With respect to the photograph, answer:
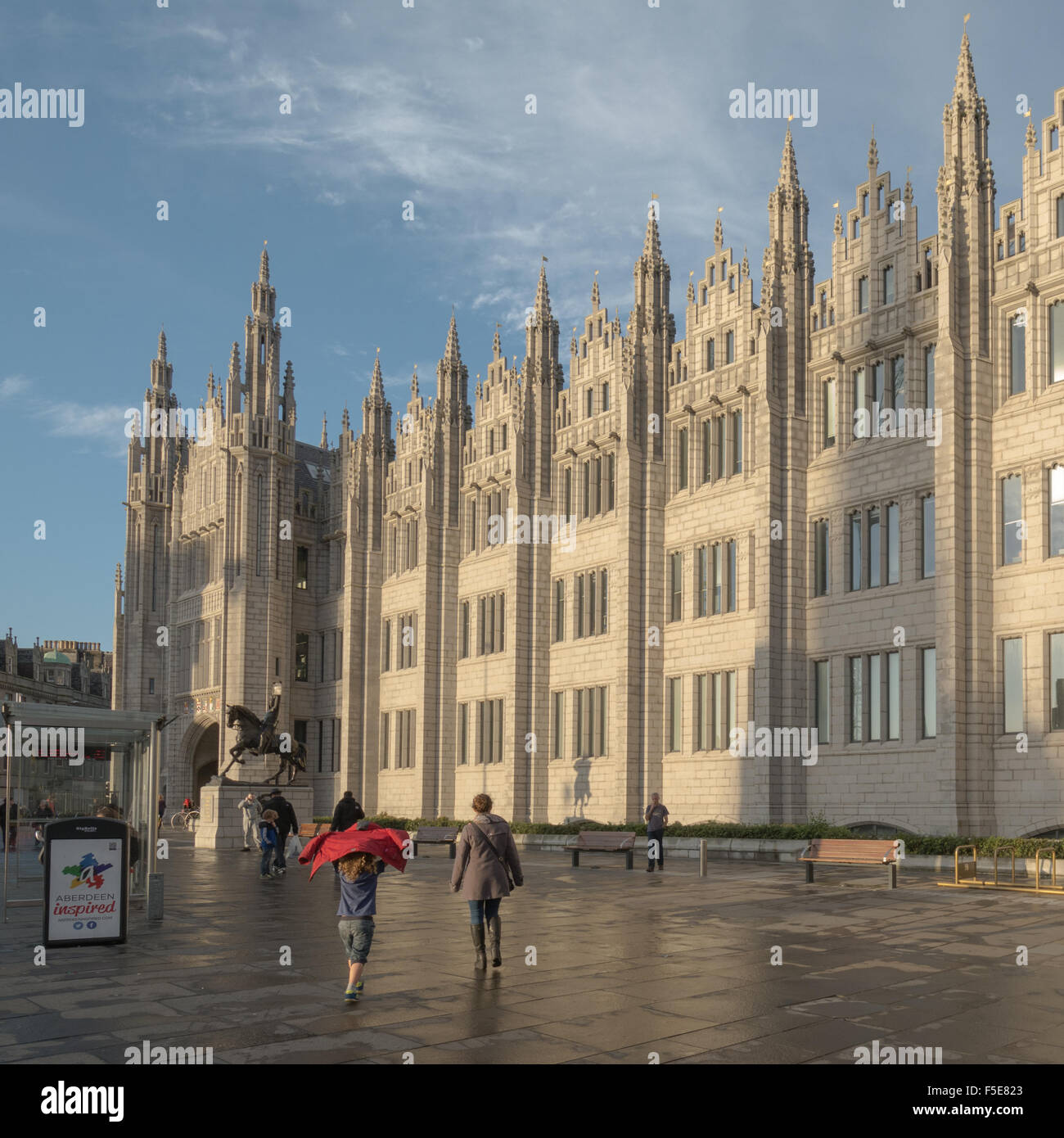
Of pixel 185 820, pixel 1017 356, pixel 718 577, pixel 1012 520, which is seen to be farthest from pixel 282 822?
pixel 185 820

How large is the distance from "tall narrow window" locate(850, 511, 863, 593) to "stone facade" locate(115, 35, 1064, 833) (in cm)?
10

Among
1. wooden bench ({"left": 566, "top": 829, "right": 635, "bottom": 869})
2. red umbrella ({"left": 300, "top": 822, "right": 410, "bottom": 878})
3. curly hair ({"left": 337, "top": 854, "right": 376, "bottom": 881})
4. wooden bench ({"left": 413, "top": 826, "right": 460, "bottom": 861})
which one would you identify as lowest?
wooden bench ({"left": 413, "top": 826, "right": 460, "bottom": 861})

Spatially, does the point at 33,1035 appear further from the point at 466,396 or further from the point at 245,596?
the point at 245,596

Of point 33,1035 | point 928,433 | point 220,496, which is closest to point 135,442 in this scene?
point 220,496

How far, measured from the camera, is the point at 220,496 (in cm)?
6756

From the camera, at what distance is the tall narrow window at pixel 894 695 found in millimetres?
34875

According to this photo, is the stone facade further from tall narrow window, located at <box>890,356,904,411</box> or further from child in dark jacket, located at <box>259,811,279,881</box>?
child in dark jacket, located at <box>259,811,279,881</box>

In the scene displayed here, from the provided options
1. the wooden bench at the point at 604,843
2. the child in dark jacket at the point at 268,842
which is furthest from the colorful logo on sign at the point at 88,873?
the wooden bench at the point at 604,843

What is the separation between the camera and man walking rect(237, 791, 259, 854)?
38.0 m

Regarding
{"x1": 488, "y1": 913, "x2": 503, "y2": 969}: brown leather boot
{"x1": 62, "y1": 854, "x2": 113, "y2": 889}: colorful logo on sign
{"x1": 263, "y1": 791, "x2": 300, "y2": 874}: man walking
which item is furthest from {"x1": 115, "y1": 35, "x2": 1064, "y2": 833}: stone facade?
{"x1": 62, "y1": 854, "x2": 113, "y2": 889}: colorful logo on sign

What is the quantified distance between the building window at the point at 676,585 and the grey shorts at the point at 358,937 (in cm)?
3306

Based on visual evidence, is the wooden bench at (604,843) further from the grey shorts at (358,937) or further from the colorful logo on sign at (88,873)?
the grey shorts at (358,937)
